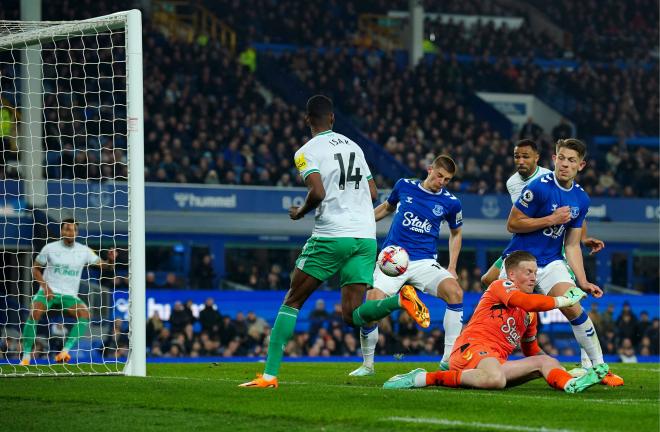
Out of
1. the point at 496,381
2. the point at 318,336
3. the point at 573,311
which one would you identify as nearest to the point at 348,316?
the point at 496,381

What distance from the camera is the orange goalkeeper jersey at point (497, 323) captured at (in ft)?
32.3

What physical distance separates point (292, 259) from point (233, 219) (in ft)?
6.27

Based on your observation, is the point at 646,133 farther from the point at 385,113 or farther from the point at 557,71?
the point at 385,113

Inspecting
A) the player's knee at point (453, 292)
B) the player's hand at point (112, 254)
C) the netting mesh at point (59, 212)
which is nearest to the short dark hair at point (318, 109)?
the player's knee at point (453, 292)

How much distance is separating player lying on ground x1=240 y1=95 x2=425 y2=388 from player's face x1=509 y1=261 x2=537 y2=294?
2.76 feet

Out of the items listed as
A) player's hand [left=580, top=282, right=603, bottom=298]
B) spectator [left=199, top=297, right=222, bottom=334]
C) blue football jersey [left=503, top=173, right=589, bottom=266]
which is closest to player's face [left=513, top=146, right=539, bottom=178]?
blue football jersey [left=503, top=173, right=589, bottom=266]

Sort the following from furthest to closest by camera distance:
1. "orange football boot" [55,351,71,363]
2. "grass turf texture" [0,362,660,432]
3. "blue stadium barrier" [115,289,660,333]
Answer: "blue stadium barrier" [115,289,660,333] < "orange football boot" [55,351,71,363] < "grass turf texture" [0,362,660,432]

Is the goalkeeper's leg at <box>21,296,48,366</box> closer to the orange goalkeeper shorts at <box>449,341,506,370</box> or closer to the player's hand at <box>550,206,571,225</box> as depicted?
the orange goalkeeper shorts at <box>449,341,506,370</box>

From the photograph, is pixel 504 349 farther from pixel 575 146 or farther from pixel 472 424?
pixel 472 424

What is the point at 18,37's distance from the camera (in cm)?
1323

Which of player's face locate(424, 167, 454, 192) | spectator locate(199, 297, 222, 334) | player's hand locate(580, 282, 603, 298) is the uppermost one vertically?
player's face locate(424, 167, 454, 192)

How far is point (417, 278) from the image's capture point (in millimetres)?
12938

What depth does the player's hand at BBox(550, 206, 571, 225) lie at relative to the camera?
10.9 m

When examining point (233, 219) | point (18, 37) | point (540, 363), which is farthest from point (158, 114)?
point (540, 363)
